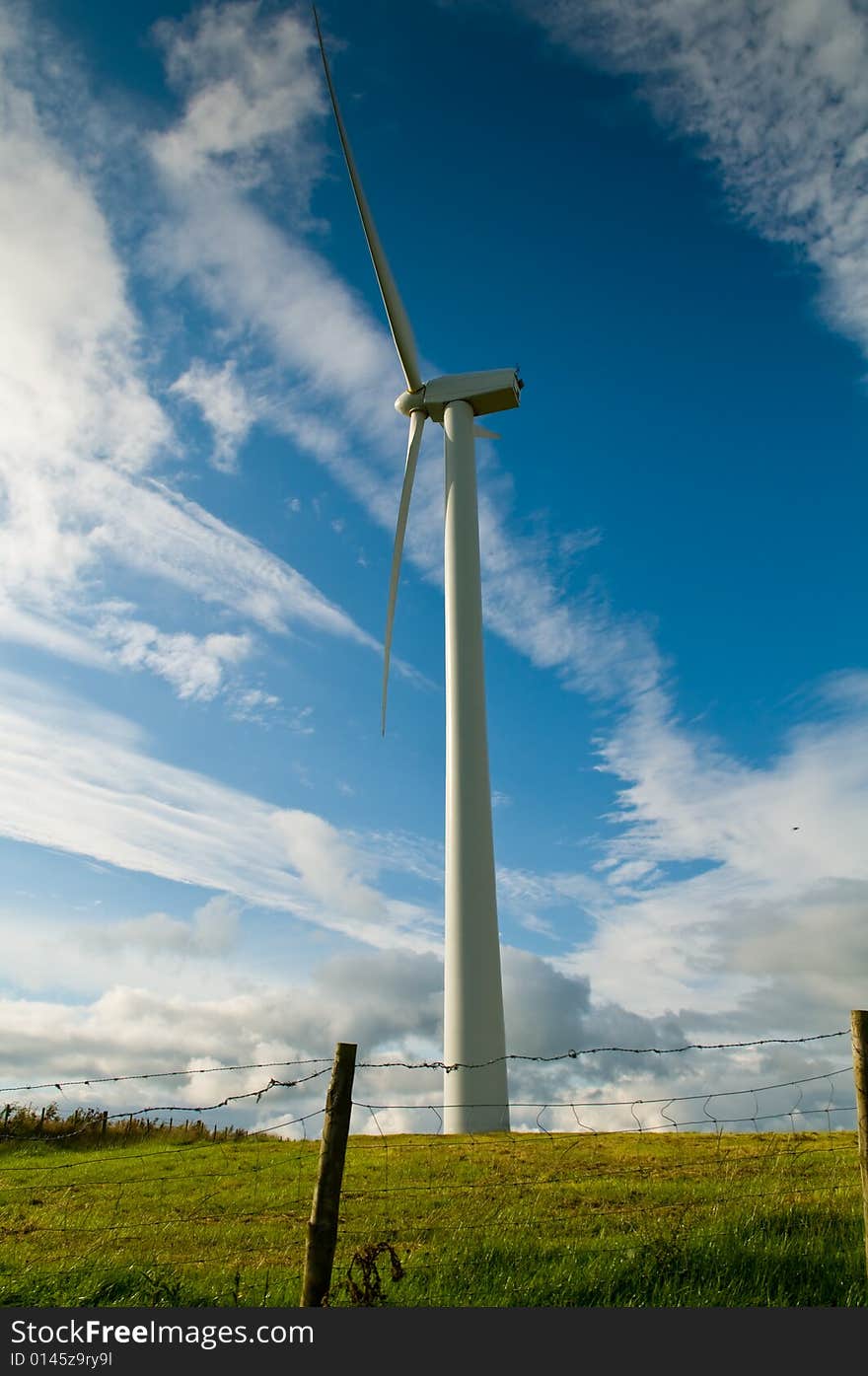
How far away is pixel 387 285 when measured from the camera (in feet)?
113

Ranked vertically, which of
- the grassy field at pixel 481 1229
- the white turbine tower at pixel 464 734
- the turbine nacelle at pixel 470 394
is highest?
the turbine nacelle at pixel 470 394

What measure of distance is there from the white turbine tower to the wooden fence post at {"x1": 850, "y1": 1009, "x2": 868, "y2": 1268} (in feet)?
50.3

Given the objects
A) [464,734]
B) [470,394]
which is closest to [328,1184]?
[464,734]

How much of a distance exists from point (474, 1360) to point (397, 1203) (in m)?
7.34

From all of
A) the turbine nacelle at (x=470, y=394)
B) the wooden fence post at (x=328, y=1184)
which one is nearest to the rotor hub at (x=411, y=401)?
the turbine nacelle at (x=470, y=394)

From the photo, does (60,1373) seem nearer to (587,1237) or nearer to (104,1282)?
(104,1282)

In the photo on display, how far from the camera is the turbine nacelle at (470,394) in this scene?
1404 inches

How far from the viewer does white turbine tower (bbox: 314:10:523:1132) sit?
2491 centimetres

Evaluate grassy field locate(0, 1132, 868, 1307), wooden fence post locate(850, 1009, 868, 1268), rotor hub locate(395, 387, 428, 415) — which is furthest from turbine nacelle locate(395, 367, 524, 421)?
wooden fence post locate(850, 1009, 868, 1268)

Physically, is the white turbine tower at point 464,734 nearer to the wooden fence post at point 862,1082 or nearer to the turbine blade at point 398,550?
the turbine blade at point 398,550

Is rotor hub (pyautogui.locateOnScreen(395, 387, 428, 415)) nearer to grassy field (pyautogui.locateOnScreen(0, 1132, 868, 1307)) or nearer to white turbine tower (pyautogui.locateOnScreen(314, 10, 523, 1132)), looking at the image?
white turbine tower (pyautogui.locateOnScreen(314, 10, 523, 1132))

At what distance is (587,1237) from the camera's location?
10.3 m

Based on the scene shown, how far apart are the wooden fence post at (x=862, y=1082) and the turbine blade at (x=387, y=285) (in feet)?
105

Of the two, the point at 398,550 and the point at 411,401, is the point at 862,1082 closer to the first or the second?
the point at 398,550
